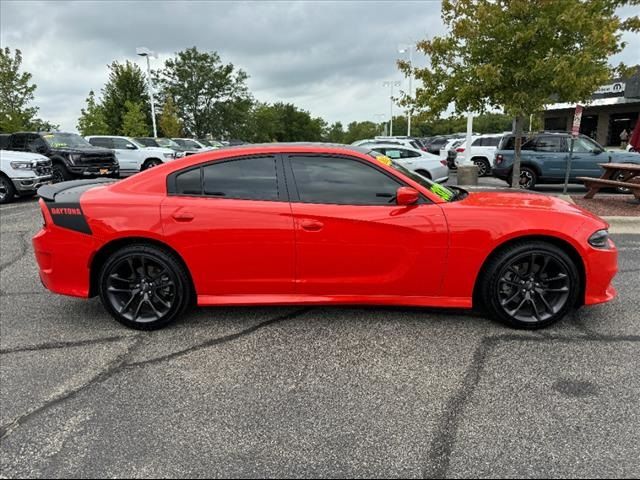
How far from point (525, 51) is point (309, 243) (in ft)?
26.5

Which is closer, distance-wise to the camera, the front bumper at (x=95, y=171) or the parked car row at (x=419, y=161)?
the parked car row at (x=419, y=161)

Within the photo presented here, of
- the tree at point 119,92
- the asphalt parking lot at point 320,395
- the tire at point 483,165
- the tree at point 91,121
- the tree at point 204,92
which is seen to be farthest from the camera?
the tree at point 204,92

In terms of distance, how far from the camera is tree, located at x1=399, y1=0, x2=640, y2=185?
8719 millimetres

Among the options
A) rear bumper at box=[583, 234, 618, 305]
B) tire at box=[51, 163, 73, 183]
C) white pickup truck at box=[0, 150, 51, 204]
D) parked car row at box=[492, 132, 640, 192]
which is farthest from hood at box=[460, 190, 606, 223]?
tire at box=[51, 163, 73, 183]

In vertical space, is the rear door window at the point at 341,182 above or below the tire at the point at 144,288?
above

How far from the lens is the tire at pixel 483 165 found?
16.3 m

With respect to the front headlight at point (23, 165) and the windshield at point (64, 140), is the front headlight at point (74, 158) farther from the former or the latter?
the front headlight at point (23, 165)

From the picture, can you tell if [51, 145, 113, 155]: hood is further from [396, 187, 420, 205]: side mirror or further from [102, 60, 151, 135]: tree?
[102, 60, 151, 135]: tree

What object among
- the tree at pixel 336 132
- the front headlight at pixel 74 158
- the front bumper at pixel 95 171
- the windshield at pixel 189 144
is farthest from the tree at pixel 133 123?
the tree at pixel 336 132

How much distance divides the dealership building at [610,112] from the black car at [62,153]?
2838 centimetres

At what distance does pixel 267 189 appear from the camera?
12.1 feet

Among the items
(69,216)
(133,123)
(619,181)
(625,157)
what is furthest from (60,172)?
(133,123)

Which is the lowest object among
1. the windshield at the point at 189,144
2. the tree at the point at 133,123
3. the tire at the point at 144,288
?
the tire at the point at 144,288

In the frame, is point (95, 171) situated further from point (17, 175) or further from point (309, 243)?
point (309, 243)
